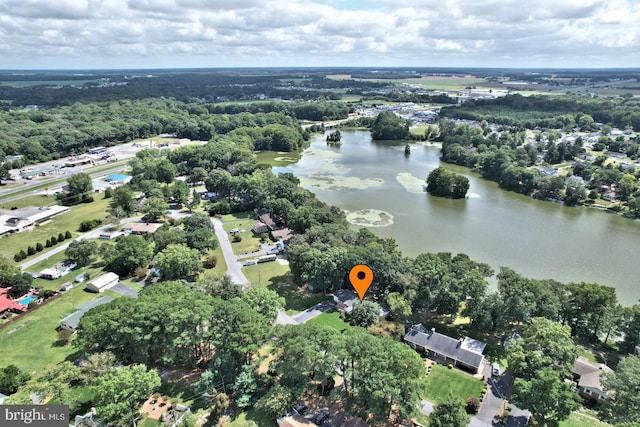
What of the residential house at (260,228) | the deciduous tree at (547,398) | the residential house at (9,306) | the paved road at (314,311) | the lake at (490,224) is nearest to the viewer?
the deciduous tree at (547,398)

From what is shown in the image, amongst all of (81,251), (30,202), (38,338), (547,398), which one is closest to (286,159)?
(30,202)

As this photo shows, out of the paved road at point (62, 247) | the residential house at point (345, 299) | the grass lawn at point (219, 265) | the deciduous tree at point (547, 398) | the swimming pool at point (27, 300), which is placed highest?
the deciduous tree at point (547, 398)

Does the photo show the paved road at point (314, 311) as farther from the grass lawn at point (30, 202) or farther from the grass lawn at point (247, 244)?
the grass lawn at point (30, 202)

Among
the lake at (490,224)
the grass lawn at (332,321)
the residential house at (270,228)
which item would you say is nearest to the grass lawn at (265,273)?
the residential house at (270,228)

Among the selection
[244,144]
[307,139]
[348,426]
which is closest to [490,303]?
[348,426]

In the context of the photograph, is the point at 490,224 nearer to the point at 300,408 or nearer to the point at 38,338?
the point at 300,408

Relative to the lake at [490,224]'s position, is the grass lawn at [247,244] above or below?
above
